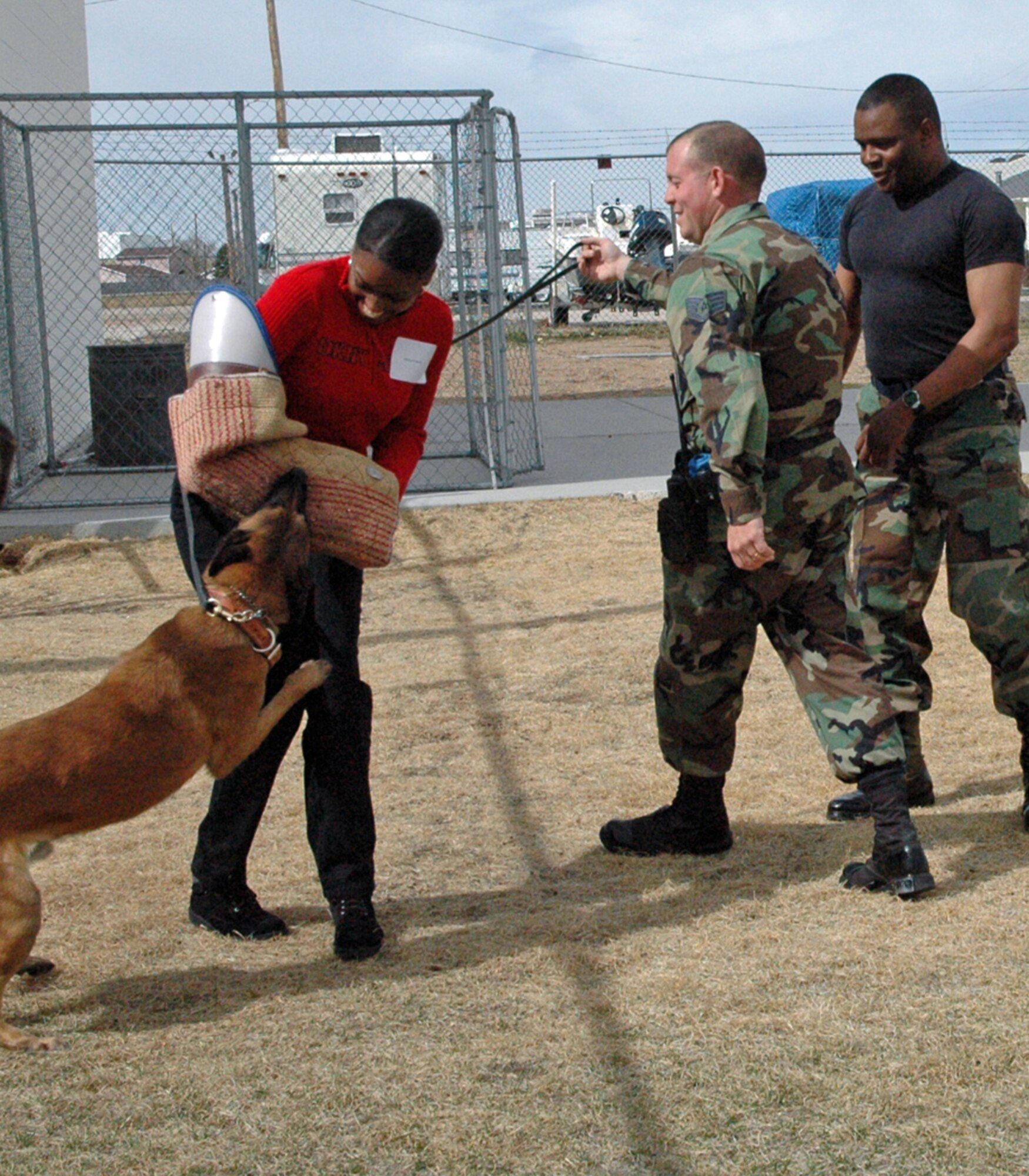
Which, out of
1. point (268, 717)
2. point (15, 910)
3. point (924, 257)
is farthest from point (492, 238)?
point (15, 910)

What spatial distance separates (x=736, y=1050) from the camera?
293 centimetres

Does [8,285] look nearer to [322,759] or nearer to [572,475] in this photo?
[572,475]

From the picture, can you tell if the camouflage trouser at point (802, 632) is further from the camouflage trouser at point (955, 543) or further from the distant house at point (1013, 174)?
the distant house at point (1013, 174)

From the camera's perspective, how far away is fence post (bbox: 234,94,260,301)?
916cm

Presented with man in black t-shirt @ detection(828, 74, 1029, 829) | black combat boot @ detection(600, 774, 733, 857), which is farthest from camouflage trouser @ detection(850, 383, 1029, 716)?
black combat boot @ detection(600, 774, 733, 857)

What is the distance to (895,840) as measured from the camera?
146 inches

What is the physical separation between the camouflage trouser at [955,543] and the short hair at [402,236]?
62.3 inches

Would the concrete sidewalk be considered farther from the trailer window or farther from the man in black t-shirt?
the man in black t-shirt

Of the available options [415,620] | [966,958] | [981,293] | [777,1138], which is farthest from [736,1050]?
[415,620]

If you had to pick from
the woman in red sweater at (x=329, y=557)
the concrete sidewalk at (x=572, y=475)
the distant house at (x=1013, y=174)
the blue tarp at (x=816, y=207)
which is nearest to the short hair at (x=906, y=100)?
the woman in red sweater at (x=329, y=557)

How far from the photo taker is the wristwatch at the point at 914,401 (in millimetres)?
3943

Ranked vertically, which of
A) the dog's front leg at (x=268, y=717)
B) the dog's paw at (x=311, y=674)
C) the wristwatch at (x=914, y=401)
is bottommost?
the dog's front leg at (x=268, y=717)

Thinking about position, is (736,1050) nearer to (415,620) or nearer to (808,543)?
(808,543)

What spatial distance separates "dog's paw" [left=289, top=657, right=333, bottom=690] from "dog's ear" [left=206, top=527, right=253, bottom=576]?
31 centimetres
